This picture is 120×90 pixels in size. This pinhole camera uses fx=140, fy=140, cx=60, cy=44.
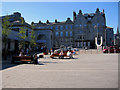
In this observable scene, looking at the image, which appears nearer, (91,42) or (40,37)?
(40,37)

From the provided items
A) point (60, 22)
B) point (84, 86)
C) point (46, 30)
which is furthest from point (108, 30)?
point (84, 86)

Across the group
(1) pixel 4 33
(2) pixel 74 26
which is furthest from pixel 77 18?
(1) pixel 4 33

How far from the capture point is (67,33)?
221 ft

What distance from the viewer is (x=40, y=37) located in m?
48.8

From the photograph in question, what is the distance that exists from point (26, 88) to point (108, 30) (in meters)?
73.3

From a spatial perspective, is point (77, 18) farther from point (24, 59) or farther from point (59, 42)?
point (24, 59)

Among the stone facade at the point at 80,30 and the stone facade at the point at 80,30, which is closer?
the stone facade at the point at 80,30

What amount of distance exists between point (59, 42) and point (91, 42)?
50.5 ft

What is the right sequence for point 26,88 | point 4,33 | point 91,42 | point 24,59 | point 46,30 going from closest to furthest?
point 26,88, point 24,59, point 4,33, point 46,30, point 91,42

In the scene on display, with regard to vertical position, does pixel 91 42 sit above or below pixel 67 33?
below

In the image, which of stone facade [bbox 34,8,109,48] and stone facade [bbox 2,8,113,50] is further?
stone facade [bbox 34,8,109,48]

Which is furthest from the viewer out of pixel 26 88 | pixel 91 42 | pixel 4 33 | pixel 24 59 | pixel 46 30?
pixel 91 42

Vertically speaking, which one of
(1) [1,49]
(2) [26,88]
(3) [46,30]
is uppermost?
(3) [46,30]

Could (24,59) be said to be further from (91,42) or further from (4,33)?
(91,42)
